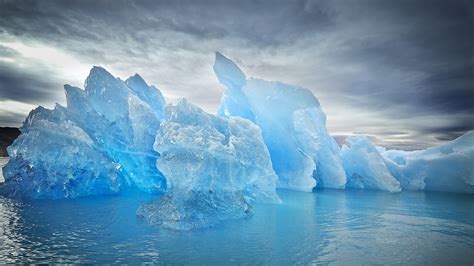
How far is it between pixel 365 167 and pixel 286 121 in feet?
20.7

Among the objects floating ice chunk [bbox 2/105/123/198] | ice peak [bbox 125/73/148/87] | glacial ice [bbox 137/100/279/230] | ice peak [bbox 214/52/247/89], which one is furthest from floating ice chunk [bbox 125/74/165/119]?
glacial ice [bbox 137/100/279/230]

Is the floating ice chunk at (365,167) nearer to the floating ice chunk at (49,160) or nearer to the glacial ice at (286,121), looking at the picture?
the glacial ice at (286,121)

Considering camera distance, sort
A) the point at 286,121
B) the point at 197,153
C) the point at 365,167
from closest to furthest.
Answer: the point at 197,153
the point at 286,121
the point at 365,167

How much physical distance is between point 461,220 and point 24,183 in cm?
1621

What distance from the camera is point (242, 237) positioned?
8.23m

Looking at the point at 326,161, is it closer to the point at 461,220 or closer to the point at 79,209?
the point at 461,220

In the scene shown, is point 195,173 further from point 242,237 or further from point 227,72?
point 227,72

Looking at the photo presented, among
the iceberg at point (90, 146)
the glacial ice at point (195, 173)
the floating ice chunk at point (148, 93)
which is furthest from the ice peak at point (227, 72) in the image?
the glacial ice at point (195, 173)

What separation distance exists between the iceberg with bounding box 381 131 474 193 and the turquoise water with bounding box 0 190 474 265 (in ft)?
29.5

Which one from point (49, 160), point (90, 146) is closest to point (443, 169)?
point (90, 146)

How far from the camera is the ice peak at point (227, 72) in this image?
64.9ft

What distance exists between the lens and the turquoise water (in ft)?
21.6

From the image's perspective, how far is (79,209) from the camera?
11.2m

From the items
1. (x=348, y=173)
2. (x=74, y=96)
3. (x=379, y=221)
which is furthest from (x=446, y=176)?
(x=74, y=96)
